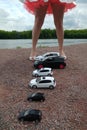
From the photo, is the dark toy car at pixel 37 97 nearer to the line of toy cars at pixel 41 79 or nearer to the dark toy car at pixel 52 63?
the line of toy cars at pixel 41 79

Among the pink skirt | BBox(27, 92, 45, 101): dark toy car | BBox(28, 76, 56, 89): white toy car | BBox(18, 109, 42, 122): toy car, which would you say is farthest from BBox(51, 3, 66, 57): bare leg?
BBox(18, 109, 42, 122): toy car

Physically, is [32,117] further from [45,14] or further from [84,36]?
[84,36]

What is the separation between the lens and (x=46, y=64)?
39.3 ft

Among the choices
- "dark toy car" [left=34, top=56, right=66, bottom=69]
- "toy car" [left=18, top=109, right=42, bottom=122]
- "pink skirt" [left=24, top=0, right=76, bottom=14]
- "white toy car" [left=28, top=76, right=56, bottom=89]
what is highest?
"pink skirt" [left=24, top=0, right=76, bottom=14]

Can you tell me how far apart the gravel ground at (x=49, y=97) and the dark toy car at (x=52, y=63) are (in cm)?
17

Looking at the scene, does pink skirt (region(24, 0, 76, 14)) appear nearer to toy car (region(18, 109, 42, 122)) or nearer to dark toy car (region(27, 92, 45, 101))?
dark toy car (region(27, 92, 45, 101))

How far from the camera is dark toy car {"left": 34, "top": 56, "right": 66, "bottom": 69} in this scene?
1196cm

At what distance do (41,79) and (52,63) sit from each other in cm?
210

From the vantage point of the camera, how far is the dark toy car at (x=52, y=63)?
12.0 m

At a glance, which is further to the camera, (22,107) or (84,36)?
(84,36)

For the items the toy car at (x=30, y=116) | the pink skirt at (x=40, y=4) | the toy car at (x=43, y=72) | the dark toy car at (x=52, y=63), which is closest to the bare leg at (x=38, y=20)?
the pink skirt at (x=40, y=4)

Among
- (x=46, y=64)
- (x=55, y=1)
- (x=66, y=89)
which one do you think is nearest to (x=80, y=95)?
(x=66, y=89)

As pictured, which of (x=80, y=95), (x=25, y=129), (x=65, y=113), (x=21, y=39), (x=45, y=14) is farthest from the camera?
(x=21, y=39)

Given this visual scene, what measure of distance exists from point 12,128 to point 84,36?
16765 millimetres
